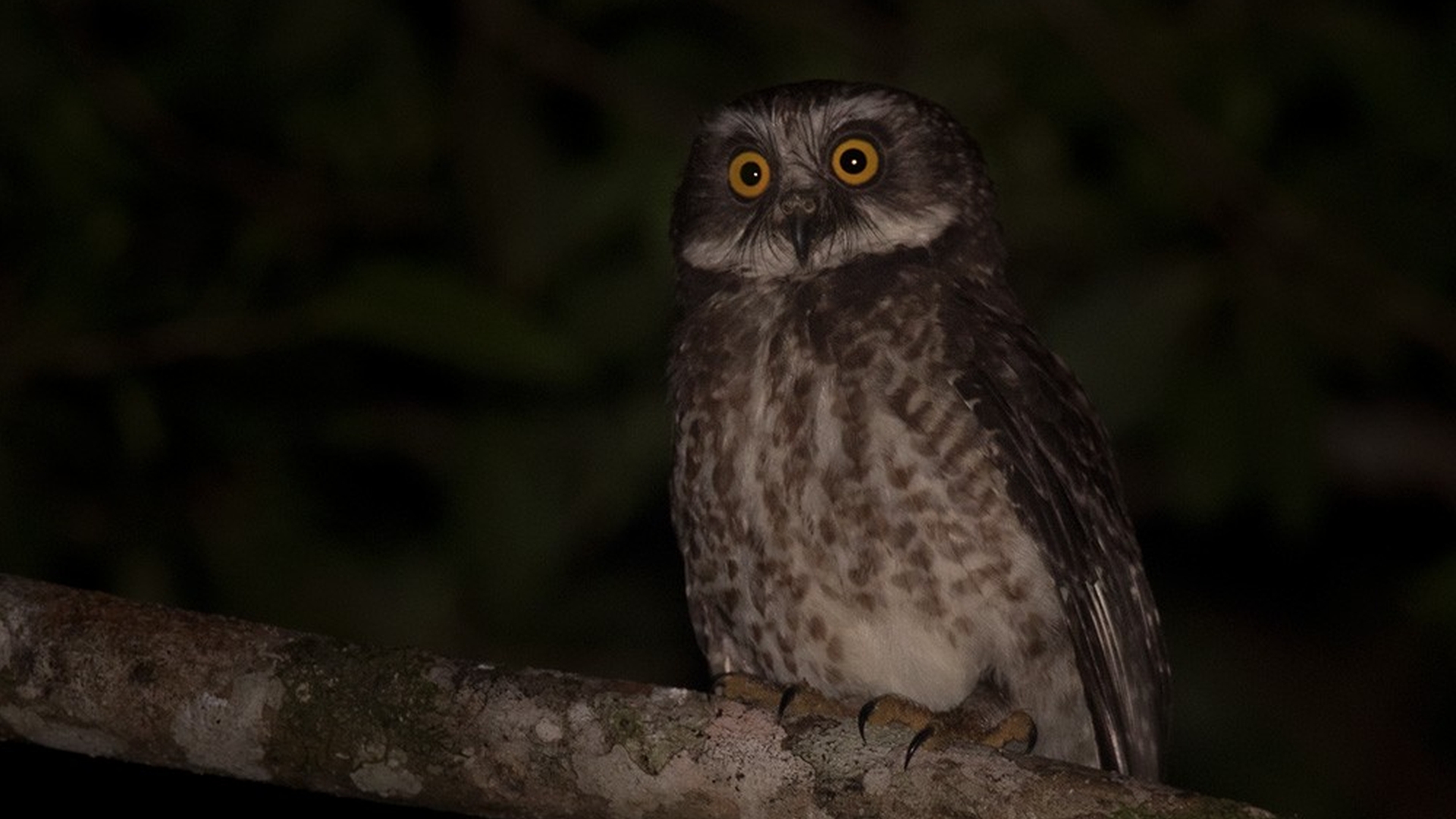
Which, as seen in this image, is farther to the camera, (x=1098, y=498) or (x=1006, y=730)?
(x=1098, y=498)

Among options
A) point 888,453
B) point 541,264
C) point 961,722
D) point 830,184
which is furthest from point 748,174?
point 961,722

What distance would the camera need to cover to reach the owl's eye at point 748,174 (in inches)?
186

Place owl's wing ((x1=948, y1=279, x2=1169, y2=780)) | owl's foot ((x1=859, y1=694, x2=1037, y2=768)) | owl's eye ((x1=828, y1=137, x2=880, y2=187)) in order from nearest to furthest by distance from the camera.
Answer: owl's foot ((x1=859, y1=694, x2=1037, y2=768)), owl's wing ((x1=948, y1=279, x2=1169, y2=780)), owl's eye ((x1=828, y1=137, x2=880, y2=187))

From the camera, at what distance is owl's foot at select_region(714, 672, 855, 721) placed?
400 cm

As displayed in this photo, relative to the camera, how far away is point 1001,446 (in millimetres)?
4184

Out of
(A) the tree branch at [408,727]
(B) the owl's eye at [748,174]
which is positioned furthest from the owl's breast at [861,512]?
(A) the tree branch at [408,727]

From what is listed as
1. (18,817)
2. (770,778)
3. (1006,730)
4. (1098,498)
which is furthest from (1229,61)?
(18,817)

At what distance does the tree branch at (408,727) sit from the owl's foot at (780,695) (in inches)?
19.8

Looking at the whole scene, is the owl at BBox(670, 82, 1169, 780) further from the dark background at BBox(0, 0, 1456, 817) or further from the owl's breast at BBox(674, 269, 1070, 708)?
the dark background at BBox(0, 0, 1456, 817)

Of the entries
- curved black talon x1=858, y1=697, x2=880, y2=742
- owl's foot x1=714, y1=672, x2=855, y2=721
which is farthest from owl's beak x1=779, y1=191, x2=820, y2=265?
curved black talon x1=858, y1=697, x2=880, y2=742

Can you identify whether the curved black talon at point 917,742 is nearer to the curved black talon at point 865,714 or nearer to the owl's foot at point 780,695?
the curved black talon at point 865,714

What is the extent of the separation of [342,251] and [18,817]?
2070mm

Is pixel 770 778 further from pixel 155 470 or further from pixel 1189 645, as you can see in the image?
pixel 1189 645

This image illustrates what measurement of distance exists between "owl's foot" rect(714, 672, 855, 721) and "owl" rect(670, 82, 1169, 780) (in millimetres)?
98
